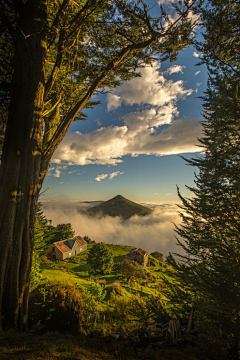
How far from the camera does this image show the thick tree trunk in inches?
176

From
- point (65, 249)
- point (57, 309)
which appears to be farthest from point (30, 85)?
point (65, 249)

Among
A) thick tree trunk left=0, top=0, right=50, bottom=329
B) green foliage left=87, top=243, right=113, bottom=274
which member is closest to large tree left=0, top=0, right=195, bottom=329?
thick tree trunk left=0, top=0, right=50, bottom=329

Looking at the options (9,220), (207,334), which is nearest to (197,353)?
(207,334)

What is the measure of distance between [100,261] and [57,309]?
35612mm

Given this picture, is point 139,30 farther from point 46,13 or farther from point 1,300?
Result: point 1,300

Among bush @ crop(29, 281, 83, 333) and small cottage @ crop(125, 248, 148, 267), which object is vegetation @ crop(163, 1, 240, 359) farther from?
small cottage @ crop(125, 248, 148, 267)

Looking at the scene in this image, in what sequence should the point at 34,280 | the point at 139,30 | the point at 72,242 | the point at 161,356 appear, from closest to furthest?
the point at 161,356
the point at 139,30
the point at 34,280
the point at 72,242

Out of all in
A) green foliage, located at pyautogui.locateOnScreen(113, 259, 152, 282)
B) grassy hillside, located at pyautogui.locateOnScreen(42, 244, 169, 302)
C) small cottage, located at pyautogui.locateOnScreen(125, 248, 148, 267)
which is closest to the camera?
grassy hillside, located at pyautogui.locateOnScreen(42, 244, 169, 302)

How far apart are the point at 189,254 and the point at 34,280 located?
7886 mm

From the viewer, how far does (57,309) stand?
5.84 meters

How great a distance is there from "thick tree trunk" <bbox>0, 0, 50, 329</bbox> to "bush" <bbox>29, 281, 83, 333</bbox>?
1243mm

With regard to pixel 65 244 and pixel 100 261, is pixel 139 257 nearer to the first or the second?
pixel 100 261

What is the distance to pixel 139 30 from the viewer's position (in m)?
6.44

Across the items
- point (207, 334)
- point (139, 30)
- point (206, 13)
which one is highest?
point (139, 30)
